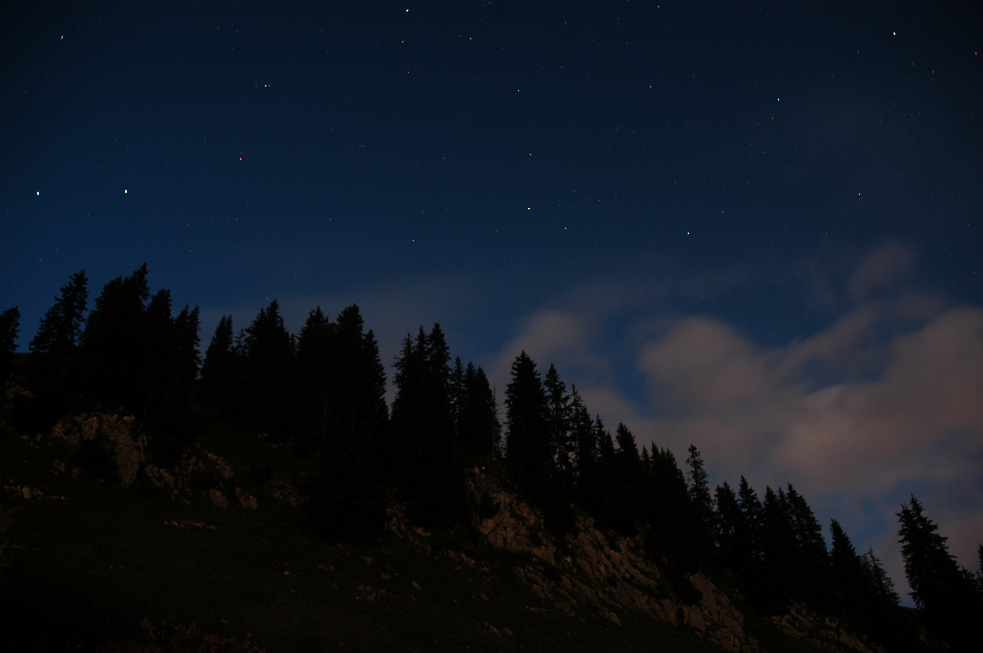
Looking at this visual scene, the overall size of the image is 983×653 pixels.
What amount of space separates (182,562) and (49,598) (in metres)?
8.20

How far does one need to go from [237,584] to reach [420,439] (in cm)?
2655

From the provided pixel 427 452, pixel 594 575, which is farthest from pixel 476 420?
pixel 594 575

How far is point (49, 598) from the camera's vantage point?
764 inches

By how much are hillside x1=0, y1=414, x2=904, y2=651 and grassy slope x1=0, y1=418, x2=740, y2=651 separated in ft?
0.42

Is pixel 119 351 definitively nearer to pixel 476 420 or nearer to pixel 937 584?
pixel 476 420

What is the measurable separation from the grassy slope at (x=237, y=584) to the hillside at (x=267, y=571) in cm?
13

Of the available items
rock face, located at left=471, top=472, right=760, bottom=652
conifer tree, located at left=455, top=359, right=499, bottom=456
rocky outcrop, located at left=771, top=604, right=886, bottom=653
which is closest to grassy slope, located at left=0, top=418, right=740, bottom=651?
rock face, located at left=471, top=472, right=760, bottom=652

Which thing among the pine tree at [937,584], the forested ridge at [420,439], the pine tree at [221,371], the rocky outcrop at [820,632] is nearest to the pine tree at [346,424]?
the forested ridge at [420,439]

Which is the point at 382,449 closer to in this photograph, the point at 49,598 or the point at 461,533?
the point at 461,533

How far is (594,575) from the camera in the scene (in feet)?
170

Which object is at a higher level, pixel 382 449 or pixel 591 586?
pixel 382 449

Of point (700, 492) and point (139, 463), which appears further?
point (700, 492)

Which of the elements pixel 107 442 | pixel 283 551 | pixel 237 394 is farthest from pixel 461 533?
pixel 237 394

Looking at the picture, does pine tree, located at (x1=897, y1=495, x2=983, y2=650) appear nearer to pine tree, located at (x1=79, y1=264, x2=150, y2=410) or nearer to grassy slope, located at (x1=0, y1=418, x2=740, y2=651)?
grassy slope, located at (x1=0, y1=418, x2=740, y2=651)
